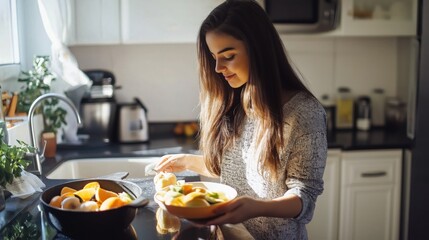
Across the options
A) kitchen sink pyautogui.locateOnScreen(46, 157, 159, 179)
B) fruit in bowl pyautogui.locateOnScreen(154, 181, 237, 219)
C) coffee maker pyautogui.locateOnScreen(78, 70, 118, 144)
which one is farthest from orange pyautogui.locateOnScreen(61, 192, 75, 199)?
coffee maker pyautogui.locateOnScreen(78, 70, 118, 144)

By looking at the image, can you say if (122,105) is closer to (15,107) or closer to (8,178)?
(15,107)

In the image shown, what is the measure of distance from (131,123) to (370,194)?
1.39 m

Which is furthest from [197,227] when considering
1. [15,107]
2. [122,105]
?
[122,105]

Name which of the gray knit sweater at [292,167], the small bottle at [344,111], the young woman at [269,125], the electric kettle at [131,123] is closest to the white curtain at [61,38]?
the electric kettle at [131,123]

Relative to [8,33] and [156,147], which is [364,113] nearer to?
[156,147]

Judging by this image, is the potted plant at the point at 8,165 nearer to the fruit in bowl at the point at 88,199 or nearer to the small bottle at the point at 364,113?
the fruit in bowl at the point at 88,199

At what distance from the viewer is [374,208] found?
2604mm

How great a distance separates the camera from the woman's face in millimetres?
1224

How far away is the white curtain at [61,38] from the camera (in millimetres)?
2195

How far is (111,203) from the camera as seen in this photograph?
Answer: 1043 mm

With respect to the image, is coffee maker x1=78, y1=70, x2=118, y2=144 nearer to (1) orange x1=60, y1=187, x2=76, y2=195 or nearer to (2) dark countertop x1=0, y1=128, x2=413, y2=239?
(2) dark countertop x1=0, y1=128, x2=413, y2=239

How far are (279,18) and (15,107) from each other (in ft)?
4.66

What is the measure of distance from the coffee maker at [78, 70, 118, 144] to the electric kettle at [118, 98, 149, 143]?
0.18ft

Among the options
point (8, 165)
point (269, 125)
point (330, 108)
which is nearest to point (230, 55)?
point (269, 125)
